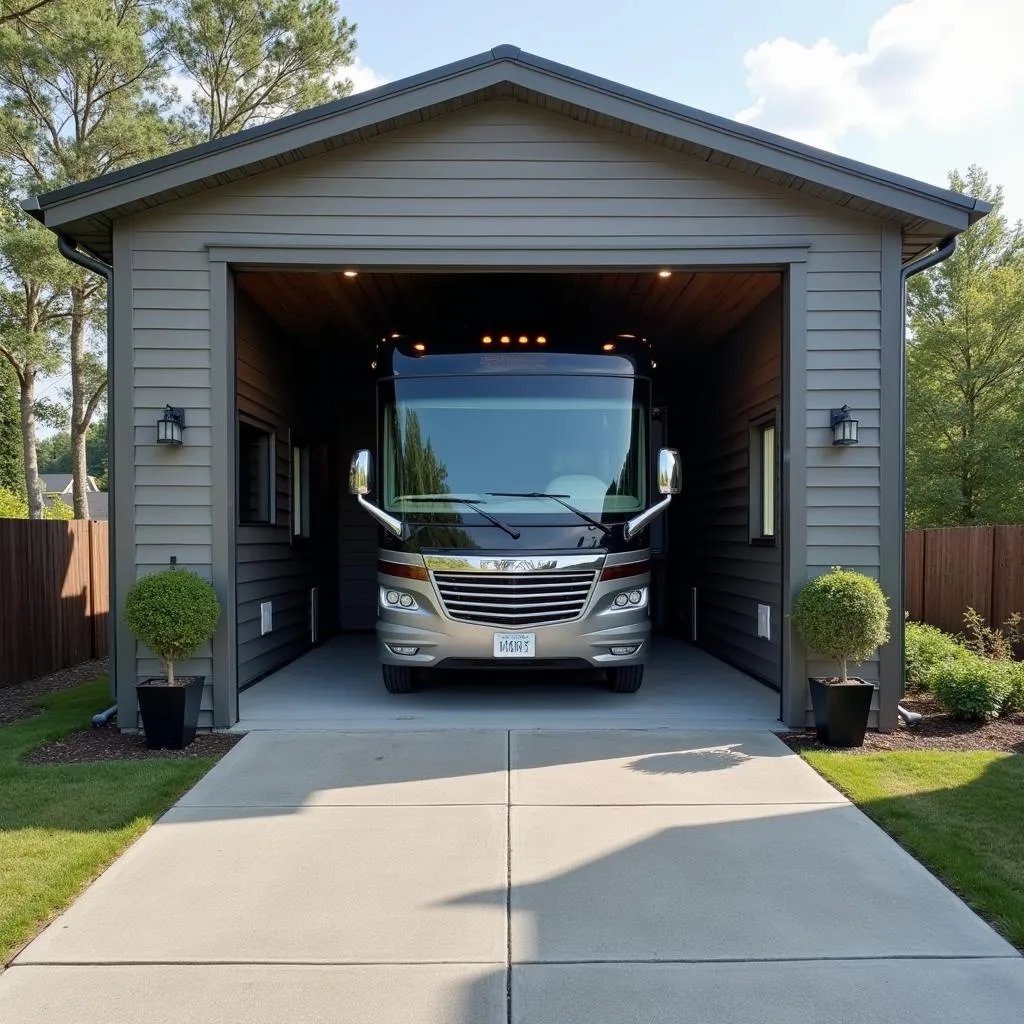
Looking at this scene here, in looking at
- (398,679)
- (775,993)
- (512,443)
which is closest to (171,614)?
(398,679)

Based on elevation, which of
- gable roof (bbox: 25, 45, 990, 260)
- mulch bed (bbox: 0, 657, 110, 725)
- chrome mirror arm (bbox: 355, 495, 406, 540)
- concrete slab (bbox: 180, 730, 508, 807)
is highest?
gable roof (bbox: 25, 45, 990, 260)

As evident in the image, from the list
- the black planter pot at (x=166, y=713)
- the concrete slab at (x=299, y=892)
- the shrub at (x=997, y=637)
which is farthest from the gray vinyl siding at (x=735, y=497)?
the black planter pot at (x=166, y=713)

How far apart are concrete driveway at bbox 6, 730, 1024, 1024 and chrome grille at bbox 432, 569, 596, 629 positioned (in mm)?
1317

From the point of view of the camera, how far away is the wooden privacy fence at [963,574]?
9.00 meters

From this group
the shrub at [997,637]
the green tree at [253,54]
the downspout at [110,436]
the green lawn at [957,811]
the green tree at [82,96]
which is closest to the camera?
the green lawn at [957,811]

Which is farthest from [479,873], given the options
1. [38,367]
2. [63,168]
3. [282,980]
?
[38,367]

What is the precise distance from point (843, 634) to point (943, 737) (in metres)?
1.14

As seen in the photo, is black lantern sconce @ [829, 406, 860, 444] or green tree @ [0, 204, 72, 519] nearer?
black lantern sconce @ [829, 406, 860, 444]

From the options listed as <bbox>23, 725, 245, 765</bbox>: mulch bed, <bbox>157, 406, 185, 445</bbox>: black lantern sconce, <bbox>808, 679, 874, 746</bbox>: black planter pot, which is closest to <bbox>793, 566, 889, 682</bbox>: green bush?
<bbox>808, 679, 874, 746</bbox>: black planter pot

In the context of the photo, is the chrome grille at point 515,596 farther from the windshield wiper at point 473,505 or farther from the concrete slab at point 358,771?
the concrete slab at point 358,771

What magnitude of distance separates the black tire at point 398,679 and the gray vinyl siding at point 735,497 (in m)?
2.81

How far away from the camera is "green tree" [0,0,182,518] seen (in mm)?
16422

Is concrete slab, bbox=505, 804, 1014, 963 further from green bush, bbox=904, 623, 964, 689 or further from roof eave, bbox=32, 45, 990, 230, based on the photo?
roof eave, bbox=32, 45, 990, 230

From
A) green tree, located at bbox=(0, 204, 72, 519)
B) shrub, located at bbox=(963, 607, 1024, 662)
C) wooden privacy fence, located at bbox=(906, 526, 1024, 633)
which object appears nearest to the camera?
shrub, located at bbox=(963, 607, 1024, 662)
